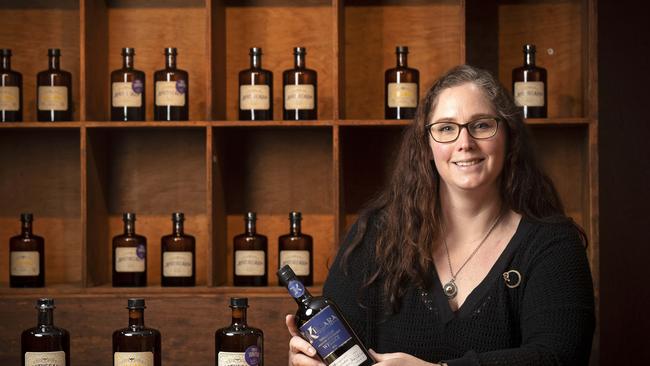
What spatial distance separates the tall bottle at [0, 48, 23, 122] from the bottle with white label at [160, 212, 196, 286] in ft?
1.71

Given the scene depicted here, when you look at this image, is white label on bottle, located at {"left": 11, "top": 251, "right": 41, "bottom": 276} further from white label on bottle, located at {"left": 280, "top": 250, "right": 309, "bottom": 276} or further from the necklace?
the necklace

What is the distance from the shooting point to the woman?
5.29 ft

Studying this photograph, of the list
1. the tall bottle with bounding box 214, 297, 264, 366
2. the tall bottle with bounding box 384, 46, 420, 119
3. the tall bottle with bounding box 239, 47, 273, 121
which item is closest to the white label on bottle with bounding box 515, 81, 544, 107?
the tall bottle with bounding box 384, 46, 420, 119

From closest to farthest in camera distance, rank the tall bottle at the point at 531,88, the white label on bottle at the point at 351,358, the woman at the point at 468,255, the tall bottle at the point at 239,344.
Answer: the white label on bottle at the point at 351,358 → the woman at the point at 468,255 → the tall bottle at the point at 239,344 → the tall bottle at the point at 531,88

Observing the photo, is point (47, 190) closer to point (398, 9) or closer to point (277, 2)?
point (277, 2)

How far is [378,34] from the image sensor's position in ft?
9.12

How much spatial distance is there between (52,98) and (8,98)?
118 mm

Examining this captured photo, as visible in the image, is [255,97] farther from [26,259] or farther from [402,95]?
[26,259]

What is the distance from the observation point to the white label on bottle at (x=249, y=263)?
8.54ft

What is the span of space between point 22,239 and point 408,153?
130 centimetres

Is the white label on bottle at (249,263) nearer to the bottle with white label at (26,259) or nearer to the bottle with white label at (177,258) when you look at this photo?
the bottle with white label at (177,258)

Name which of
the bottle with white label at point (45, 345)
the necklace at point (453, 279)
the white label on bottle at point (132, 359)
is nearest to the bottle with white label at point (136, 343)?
the white label on bottle at point (132, 359)

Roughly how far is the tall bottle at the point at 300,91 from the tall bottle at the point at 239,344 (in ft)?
3.19

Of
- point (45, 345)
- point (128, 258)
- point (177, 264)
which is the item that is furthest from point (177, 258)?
point (45, 345)
